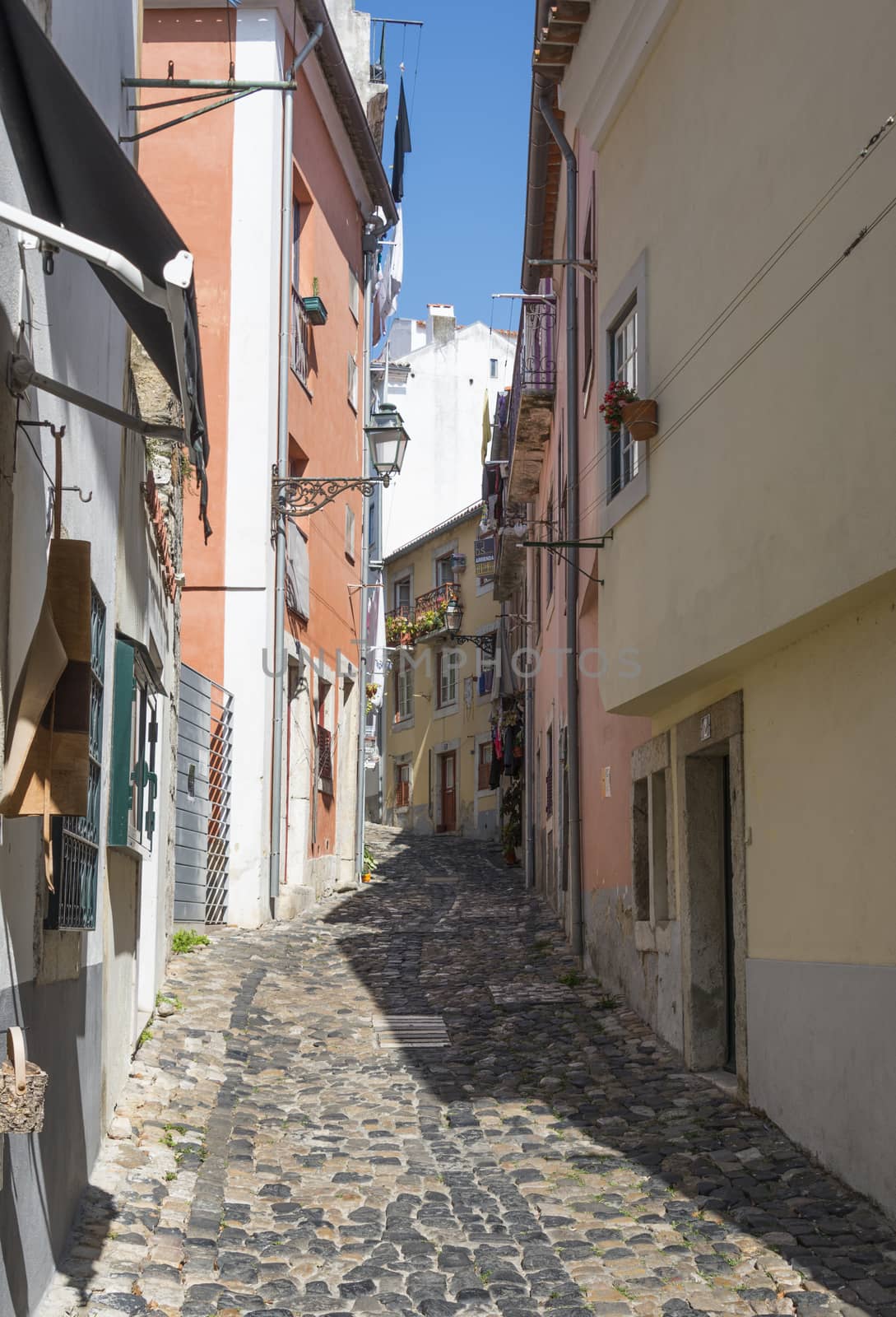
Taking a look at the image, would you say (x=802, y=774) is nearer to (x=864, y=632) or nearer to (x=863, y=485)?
(x=864, y=632)

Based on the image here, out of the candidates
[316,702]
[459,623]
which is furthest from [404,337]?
[316,702]

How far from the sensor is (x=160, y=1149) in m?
6.99

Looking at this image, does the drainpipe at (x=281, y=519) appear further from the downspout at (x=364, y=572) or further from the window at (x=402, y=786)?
the window at (x=402, y=786)

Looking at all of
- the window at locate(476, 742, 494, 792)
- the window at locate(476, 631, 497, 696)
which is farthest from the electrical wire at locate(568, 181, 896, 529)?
the window at locate(476, 742, 494, 792)

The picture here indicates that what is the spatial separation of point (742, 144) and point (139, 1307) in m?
6.12

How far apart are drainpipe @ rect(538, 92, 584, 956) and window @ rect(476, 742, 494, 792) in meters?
19.8

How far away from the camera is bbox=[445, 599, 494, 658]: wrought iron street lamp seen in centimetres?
A: 3428

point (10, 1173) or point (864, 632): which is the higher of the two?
point (864, 632)

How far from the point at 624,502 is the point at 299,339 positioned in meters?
8.60

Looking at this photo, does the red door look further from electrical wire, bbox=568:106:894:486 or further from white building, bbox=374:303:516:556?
electrical wire, bbox=568:106:894:486

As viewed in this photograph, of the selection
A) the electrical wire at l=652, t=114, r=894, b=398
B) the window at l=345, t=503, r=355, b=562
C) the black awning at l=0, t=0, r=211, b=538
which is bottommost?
the black awning at l=0, t=0, r=211, b=538

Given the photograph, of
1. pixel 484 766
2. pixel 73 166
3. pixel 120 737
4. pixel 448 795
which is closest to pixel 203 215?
pixel 120 737

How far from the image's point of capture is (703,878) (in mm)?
9562

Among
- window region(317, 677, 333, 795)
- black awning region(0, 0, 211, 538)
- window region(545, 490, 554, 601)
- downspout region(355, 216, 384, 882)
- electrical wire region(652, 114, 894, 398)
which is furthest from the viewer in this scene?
downspout region(355, 216, 384, 882)
